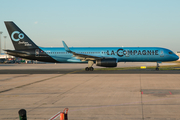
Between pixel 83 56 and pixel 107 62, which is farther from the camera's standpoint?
pixel 83 56

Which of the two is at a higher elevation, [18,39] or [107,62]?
[18,39]

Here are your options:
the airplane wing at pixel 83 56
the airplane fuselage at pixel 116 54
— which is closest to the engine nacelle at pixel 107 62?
the airplane wing at pixel 83 56

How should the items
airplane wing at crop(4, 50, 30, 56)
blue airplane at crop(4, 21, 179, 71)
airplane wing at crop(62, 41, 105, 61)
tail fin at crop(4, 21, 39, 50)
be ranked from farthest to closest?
1. blue airplane at crop(4, 21, 179, 71)
2. tail fin at crop(4, 21, 39, 50)
3. airplane wing at crop(4, 50, 30, 56)
4. airplane wing at crop(62, 41, 105, 61)

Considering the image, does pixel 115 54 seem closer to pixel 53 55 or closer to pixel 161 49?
pixel 161 49

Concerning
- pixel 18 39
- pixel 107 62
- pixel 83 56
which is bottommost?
pixel 107 62

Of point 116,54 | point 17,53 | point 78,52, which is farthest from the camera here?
point 78,52

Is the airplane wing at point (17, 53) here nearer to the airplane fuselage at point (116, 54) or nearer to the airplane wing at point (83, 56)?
the airplane fuselage at point (116, 54)

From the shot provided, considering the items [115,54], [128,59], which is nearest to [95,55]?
[115,54]

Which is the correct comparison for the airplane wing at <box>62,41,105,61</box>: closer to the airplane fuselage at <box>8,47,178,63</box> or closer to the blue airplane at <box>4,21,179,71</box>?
the blue airplane at <box>4,21,179,71</box>

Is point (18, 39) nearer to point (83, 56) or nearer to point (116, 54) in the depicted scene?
point (83, 56)

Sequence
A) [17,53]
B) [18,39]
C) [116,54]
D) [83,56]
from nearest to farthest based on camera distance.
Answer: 1. [83,56]
2. [17,53]
3. [116,54]
4. [18,39]

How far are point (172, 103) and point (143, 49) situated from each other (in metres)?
28.6

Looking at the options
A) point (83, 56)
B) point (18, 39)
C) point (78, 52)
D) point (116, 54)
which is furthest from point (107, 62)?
point (18, 39)

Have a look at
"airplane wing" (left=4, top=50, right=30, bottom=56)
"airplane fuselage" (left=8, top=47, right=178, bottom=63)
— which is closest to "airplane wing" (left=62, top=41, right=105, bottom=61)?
"airplane fuselage" (left=8, top=47, right=178, bottom=63)
